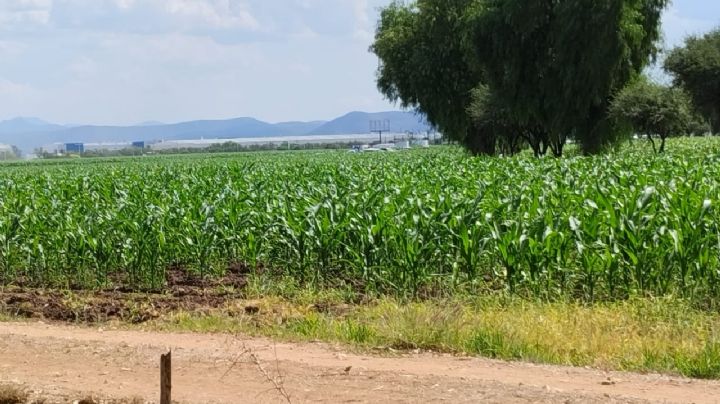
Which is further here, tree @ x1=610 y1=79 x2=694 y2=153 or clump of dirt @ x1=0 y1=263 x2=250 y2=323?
tree @ x1=610 y1=79 x2=694 y2=153

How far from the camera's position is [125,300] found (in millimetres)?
11641

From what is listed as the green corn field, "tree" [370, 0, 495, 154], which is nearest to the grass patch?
the green corn field

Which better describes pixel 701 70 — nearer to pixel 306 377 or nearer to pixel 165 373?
pixel 306 377

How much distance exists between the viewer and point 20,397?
20.8 ft

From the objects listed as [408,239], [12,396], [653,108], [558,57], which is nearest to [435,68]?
[558,57]

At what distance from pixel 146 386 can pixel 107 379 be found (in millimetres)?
467

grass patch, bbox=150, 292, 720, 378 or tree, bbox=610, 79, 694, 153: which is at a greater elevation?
tree, bbox=610, 79, 694, 153

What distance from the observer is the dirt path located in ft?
21.0

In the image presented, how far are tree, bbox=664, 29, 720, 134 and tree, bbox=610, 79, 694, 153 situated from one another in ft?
2.56

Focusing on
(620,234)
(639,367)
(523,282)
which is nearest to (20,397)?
(639,367)

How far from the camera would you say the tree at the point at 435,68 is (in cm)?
5591

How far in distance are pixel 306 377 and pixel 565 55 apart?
126ft

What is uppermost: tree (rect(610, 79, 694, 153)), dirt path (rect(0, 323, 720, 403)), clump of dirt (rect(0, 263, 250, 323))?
tree (rect(610, 79, 694, 153))

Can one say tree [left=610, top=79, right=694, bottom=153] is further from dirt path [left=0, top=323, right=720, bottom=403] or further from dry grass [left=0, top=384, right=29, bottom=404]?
dry grass [left=0, top=384, right=29, bottom=404]
